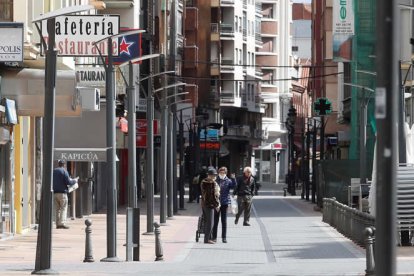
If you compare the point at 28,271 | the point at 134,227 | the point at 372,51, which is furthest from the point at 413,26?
the point at 28,271

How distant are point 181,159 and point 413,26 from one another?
16.1 meters

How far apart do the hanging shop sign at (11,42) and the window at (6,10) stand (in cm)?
509

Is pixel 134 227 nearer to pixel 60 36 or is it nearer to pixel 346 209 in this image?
pixel 60 36

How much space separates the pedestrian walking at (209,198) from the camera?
32094 millimetres

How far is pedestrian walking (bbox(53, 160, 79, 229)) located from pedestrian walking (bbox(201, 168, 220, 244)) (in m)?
6.70

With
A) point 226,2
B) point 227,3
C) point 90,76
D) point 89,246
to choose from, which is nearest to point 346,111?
point 90,76

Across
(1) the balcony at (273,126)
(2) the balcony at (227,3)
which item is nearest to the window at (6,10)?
(2) the balcony at (227,3)

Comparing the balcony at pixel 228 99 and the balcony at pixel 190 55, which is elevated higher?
the balcony at pixel 190 55

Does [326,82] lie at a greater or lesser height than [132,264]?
greater

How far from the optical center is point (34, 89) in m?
31.6

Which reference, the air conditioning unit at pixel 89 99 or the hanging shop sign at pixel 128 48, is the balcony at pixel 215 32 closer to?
the hanging shop sign at pixel 128 48

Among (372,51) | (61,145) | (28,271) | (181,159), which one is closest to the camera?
(28,271)

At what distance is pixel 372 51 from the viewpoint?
6125 centimetres

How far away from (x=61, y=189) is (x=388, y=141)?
3050 cm
